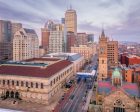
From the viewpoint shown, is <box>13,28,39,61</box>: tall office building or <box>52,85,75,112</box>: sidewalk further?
<box>13,28,39,61</box>: tall office building

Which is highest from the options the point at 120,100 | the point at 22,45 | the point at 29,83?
the point at 22,45

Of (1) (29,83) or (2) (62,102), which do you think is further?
(1) (29,83)

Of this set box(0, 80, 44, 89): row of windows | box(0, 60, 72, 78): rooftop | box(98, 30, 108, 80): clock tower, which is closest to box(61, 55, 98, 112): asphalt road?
box(98, 30, 108, 80): clock tower

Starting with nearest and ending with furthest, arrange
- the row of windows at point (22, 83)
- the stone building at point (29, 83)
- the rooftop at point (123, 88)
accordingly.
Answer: the rooftop at point (123, 88), the stone building at point (29, 83), the row of windows at point (22, 83)

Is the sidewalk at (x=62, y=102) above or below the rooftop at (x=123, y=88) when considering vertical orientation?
below

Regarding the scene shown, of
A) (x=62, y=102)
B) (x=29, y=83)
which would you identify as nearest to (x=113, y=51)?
(x=62, y=102)

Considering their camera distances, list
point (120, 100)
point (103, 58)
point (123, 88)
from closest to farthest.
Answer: point (120, 100), point (123, 88), point (103, 58)

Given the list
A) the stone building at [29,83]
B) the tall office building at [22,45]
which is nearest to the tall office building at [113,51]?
the tall office building at [22,45]

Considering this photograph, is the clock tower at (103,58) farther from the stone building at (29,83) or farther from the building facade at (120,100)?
the building facade at (120,100)

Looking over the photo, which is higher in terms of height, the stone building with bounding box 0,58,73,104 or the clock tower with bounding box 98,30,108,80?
the clock tower with bounding box 98,30,108,80

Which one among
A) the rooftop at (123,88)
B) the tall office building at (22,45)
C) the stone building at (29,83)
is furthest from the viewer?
the tall office building at (22,45)

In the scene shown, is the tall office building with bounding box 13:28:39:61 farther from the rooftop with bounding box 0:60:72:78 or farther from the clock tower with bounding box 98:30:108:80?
the clock tower with bounding box 98:30:108:80

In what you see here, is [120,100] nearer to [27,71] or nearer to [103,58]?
[103,58]

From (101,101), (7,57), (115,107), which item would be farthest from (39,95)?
(7,57)
